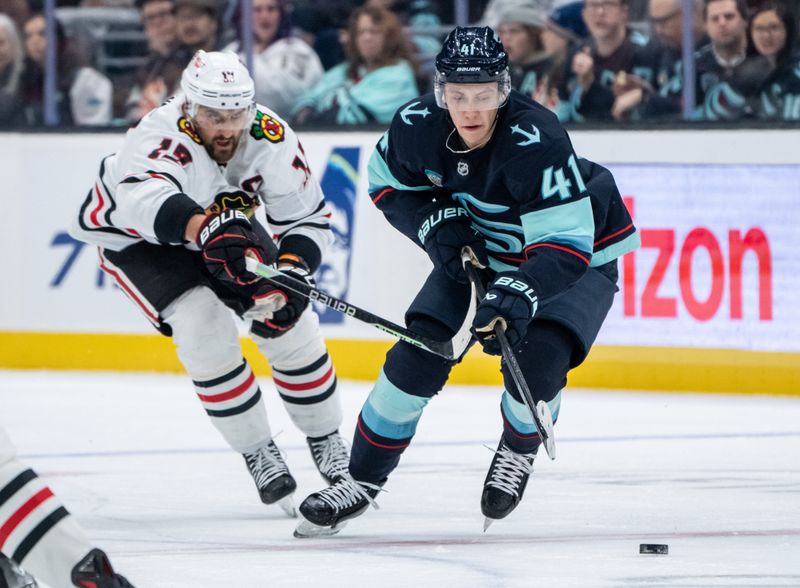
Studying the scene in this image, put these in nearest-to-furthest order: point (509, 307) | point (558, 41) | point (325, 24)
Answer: point (509, 307)
point (558, 41)
point (325, 24)

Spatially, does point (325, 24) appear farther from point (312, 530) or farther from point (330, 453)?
point (312, 530)

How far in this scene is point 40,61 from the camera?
6391 millimetres

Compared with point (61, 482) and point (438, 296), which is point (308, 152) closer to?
point (61, 482)

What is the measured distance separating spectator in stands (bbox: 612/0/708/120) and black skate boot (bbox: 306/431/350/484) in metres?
2.23

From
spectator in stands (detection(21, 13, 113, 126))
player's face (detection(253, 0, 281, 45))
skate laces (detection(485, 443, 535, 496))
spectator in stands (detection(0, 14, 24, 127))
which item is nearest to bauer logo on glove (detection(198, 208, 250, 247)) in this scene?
Answer: skate laces (detection(485, 443, 535, 496))

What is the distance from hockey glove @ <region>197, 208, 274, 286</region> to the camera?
3285 millimetres

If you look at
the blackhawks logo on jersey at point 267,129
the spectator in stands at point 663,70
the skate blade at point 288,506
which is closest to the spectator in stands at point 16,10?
the spectator in stands at point 663,70

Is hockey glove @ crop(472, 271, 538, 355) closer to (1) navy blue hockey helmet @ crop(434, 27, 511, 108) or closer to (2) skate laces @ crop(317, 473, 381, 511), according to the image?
(1) navy blue hockey helmet @ crop(434, 27, 511, 108)

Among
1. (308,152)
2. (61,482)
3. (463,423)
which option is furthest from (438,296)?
(308,152)

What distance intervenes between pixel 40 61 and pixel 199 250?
10.3ft

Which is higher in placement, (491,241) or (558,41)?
(491,241)

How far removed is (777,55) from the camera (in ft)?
17.4

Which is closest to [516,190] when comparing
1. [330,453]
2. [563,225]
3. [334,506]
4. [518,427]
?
[563,225]

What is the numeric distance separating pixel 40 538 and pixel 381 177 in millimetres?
1357
